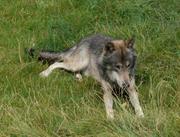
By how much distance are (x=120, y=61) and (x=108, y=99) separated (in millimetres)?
528

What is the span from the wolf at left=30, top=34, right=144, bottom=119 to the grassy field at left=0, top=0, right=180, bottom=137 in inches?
5.2

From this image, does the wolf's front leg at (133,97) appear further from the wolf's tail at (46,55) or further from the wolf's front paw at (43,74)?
the wolf's tail at (46,55)

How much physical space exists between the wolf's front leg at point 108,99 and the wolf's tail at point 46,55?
1507 mm

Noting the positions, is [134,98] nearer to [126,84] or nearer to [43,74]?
[126,84]

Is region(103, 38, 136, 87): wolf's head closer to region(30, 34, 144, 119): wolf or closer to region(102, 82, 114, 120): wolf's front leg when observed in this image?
region(30, 34, 144, 119): wolf

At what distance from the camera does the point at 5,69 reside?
885 cm

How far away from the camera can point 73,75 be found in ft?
30.0

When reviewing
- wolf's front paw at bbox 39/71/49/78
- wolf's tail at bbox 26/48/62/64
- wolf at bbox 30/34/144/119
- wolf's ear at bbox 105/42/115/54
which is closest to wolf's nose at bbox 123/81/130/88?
wolf at bbox 30/34/144/119

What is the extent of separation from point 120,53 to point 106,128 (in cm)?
171

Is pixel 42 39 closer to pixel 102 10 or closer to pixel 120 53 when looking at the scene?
pixel 102 10

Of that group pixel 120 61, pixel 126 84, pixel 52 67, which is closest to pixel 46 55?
pixel 52 67

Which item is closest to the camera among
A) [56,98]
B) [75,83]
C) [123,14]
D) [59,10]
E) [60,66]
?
[56,98]

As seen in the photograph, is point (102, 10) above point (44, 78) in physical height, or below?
above

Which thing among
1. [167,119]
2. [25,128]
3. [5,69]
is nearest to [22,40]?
[5,69]
